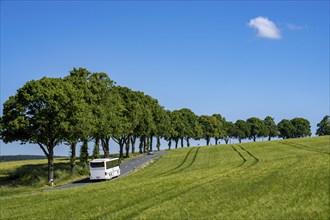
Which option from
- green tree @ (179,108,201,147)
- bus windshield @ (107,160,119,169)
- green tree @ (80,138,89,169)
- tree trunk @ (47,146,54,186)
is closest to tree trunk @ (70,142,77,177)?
green tree @ (80,138,89,169)

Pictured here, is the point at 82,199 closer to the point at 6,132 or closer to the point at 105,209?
the point at 105,209

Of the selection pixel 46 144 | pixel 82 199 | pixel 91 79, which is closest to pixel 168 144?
pixel 91 79

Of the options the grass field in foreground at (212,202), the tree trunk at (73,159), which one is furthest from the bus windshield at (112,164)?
the grass field in foreground at (212,202)

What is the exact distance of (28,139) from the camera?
65438mm

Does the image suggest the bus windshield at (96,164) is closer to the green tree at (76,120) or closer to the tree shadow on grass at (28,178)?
the green tree at (76,120)

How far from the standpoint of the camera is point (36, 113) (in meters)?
62.9

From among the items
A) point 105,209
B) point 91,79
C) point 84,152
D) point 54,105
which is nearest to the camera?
point 105,209

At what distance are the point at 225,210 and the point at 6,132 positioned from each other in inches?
2012

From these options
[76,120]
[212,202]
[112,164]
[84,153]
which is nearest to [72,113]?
[76,120]

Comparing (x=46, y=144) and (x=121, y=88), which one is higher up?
(x=121, y=88)

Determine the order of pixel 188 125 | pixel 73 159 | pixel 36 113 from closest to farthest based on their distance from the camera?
1. pixel 36 113
2. pixel 73 159
3. pixel 188 125

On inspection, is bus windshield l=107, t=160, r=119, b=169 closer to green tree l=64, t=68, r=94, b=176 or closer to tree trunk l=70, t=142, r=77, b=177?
green tree l=64, t=68, r=94, b=176

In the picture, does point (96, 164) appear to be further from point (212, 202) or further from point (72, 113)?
point (212, 202)

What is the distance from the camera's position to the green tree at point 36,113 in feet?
206
